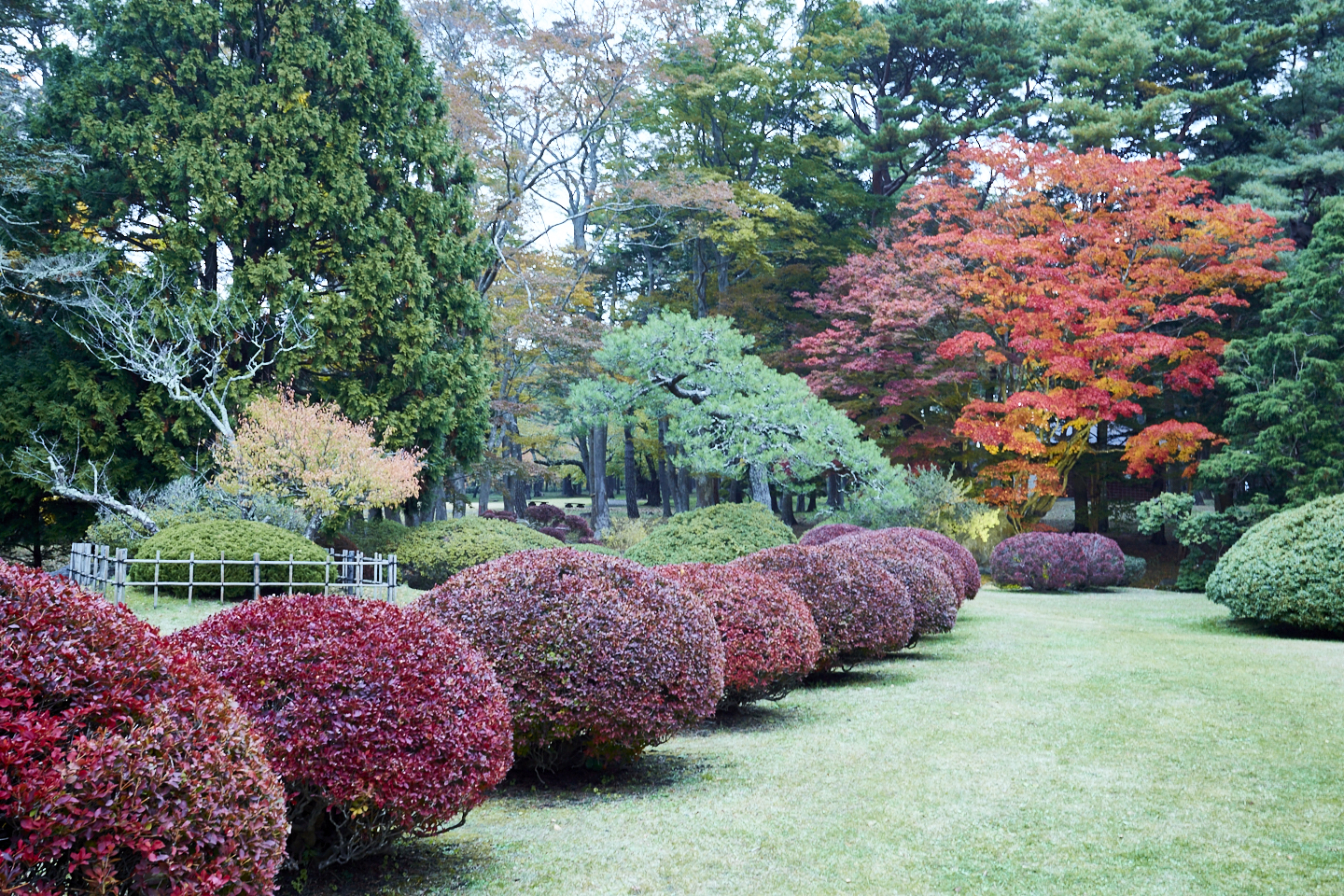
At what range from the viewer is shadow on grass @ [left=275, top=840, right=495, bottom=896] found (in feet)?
11.9

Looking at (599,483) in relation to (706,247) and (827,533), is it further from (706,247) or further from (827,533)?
(827,533)

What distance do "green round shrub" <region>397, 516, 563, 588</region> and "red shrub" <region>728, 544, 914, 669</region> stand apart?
237 inches

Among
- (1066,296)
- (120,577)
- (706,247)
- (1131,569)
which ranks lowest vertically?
(1131,569)

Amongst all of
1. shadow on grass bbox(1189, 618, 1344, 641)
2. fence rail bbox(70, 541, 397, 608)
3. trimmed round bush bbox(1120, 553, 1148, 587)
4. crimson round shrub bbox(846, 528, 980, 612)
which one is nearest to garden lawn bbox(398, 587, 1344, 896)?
crimson round shrub bbox(846, 528, 980, 612)

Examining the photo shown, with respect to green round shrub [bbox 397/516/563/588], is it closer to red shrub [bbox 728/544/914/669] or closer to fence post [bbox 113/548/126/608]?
fence post [bbox 113/548/126/608]

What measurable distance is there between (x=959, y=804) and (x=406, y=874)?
2565 millimetres

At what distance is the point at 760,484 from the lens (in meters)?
17.0

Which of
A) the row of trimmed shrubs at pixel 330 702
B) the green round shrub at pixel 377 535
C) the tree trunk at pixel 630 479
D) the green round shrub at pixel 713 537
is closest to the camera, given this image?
the row of trimmed shrubs at pixel 330 702

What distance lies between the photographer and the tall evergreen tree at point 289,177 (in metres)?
15.3

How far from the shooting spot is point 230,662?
11.4 ft

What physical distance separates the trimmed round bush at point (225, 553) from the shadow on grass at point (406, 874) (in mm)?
7422

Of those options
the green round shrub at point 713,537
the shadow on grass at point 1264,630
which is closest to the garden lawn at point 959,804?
the shadow on grass at point 1264,630

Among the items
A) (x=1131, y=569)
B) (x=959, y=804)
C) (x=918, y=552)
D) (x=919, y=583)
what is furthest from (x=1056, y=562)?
(x=959, y=804)

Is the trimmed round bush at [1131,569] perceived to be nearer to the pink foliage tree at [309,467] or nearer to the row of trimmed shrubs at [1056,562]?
the row of trimmed shrubs at [1056,562]
